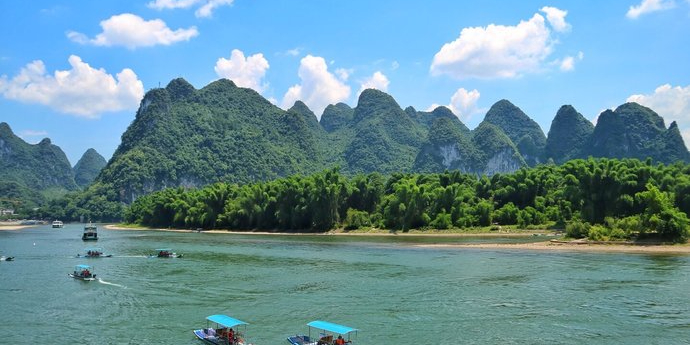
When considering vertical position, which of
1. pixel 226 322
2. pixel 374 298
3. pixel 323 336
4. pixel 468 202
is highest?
pixel 468 202

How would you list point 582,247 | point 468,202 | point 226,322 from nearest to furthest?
point 226,322
point 582,247
point 468,202

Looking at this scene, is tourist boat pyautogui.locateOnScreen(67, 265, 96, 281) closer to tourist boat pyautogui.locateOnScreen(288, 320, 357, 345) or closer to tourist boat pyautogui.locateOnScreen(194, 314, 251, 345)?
tourist boat pyautogui.locateOnScreen(194, 314, 251, 345)

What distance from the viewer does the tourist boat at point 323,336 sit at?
2242 centimetres

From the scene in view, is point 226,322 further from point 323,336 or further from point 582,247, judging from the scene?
point 582,247

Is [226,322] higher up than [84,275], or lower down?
higher up

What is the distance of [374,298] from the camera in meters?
34.1

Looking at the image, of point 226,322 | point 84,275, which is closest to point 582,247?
point 226,322

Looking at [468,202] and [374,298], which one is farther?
[468,202]

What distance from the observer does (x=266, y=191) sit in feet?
380

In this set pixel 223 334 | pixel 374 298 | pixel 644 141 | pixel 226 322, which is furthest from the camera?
pixel 644 141

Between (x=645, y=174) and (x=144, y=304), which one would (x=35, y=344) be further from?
(x=645, y=174)

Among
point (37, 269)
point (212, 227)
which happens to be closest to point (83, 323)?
point (37, 269)

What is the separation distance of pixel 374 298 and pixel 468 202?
229 ft

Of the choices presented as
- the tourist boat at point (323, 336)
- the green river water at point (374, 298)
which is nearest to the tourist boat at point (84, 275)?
the green river water at point (374, 298)
